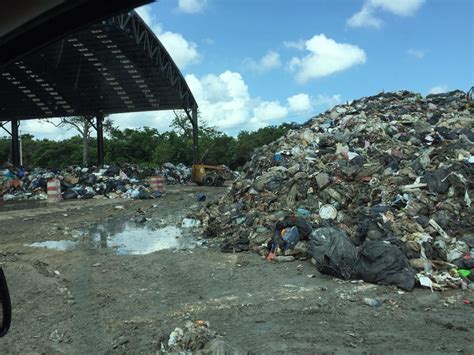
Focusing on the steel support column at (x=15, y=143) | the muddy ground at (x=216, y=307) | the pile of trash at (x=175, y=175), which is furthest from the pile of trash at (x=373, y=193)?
the steel support column at (x=15, y=143)

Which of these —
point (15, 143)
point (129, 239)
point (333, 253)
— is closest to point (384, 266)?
point (333, 253)

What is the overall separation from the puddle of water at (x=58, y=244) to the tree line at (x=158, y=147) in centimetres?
3037

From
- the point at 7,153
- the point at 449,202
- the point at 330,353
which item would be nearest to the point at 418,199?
the point at 449,202

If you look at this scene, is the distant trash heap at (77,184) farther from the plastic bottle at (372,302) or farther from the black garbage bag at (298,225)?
the plastic bottle at (372,302)

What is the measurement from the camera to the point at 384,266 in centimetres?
634

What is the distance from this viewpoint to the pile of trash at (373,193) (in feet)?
22.3

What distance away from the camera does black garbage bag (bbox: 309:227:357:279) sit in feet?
21.6

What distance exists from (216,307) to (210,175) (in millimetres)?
→ 20899

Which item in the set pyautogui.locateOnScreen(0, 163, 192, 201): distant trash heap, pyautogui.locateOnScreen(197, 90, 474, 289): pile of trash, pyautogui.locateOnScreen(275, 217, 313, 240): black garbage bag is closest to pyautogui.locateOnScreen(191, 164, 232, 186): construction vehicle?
pyautogui.locateOnScreen(0, 163, 192, 201): distant trash heap

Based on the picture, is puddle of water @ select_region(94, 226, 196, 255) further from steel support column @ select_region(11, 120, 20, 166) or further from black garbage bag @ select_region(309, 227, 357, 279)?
steel support column @ select_region(11, 120, 20, 166)

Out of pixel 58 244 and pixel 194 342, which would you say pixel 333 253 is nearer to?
pixel 194 342

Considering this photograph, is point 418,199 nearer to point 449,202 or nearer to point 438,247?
point 449,202

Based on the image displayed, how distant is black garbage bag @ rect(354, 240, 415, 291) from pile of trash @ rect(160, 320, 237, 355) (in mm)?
2688

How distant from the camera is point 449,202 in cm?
→ 841
